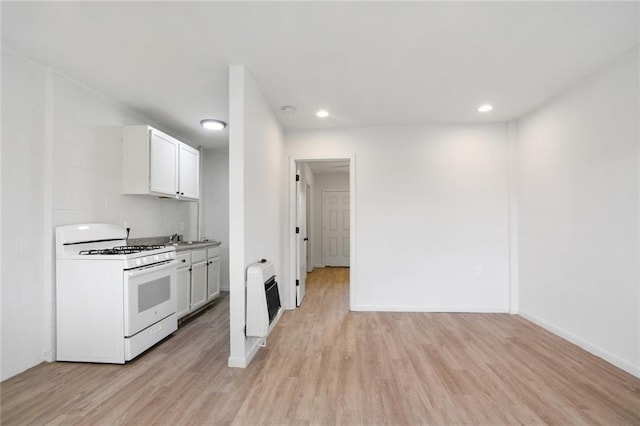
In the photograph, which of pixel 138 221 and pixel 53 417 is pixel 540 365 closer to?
pixel 53 417

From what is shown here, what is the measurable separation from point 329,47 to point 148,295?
2613 millimetres

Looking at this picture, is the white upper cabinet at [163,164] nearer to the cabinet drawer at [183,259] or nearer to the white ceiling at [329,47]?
the white ceiling at [329,47]

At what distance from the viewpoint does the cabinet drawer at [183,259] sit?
11.3 ft

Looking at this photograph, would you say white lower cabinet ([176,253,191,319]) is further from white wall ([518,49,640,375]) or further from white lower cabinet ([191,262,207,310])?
white wall ([518,49,640,375])

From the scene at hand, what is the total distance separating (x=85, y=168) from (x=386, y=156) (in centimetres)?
338

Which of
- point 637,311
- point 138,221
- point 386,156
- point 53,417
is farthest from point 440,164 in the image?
point 53,417

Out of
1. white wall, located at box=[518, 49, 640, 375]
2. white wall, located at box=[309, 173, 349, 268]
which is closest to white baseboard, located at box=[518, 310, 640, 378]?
white wall, located at box=[518, 49, 640, 375]

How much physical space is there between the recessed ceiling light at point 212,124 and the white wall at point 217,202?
1283mm

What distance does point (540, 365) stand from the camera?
243 centimetres

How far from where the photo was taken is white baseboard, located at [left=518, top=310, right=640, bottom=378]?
2.29 m

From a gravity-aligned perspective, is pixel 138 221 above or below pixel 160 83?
below

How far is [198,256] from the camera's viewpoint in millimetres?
3902

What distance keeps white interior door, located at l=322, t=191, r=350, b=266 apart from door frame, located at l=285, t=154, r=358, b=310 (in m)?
3.77

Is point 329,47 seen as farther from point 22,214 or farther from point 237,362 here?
point 22,214
